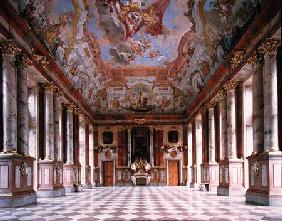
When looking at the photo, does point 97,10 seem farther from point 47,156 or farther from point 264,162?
point 264,162

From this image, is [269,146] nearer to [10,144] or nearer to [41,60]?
[10,144]

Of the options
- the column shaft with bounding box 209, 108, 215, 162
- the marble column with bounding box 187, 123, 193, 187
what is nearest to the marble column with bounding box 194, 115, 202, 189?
the marble column with bounding box 187, 123, 193, 187

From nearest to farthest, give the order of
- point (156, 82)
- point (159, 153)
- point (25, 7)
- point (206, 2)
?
1. point (25, 7)
2. point (206, 2)
3. point (156, 82)
4. point (159, 153)

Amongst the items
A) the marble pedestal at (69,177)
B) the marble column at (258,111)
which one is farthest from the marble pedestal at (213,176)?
the marble column at (258,111)

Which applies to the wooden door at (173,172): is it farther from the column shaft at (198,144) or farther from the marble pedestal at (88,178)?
the marble pedestal at (88,178)

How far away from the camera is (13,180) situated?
1747 cm

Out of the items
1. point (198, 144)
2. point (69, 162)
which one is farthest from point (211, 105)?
point (69, 162)

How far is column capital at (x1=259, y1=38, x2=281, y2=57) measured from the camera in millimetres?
17297

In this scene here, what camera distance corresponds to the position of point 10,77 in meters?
18.0

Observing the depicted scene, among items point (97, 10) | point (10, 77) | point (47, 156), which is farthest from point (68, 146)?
point (10, 77)

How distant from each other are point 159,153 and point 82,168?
9587 millimetres

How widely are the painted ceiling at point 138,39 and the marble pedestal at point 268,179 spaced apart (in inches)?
236

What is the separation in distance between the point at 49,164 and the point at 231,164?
960cm

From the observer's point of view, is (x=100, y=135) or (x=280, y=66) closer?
(x=280, y=66)
